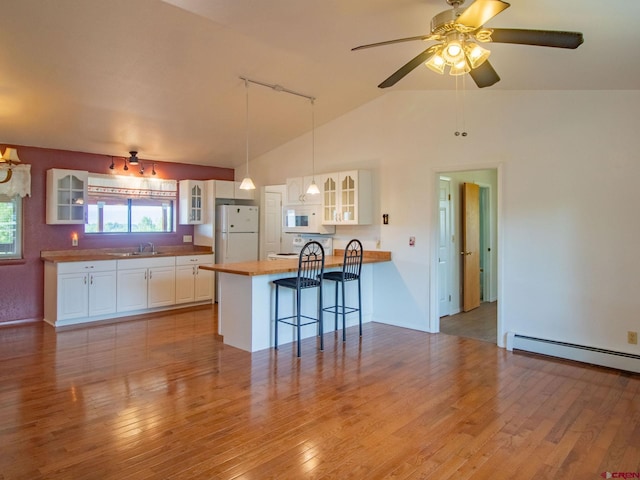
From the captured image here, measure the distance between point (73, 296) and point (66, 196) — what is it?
4.40ft

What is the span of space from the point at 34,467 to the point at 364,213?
418 centimetres

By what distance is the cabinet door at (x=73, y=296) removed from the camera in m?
5.23

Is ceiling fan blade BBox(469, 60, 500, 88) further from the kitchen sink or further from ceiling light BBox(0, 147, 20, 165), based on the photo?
the kitchen sink

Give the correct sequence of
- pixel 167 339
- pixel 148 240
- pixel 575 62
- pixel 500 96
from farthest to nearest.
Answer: pixel 148 240, pixel 167 339, pixel 500 96, pixel 575 62

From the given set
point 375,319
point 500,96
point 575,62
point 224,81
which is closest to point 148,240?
point 224,81

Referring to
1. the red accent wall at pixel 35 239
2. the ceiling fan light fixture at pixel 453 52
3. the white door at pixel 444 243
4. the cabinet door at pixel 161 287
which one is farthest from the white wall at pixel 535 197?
the red accent wall at pixel 35 239

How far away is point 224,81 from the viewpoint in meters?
4.45

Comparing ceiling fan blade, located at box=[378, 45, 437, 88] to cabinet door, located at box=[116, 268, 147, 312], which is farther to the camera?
cabinet door, located at box=[116, 268, 147, 312]

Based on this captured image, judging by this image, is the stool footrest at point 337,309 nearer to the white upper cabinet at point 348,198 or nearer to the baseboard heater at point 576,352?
the white upper cabinet at point 348,198

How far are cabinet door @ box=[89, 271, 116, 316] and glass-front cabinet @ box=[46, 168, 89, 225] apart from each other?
2.74 ft

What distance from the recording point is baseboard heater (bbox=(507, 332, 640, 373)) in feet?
12.2

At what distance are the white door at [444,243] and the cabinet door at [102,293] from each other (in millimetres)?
4387

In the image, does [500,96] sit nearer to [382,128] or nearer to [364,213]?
[382,128]

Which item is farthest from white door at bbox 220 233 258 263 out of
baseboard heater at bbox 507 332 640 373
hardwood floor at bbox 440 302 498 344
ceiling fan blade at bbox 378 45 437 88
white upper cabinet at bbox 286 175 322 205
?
ceiling fan blade at bbox 378 45 437 88
